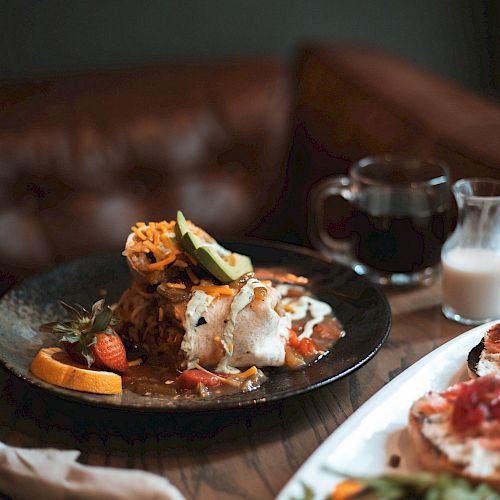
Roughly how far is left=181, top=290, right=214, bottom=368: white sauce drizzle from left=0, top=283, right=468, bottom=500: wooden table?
0.14m

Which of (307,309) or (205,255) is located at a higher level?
(205,255)

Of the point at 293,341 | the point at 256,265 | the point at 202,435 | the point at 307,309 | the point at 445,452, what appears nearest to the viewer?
the point at 445,452

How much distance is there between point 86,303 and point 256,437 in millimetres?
595

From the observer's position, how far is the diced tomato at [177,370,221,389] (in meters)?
1.36

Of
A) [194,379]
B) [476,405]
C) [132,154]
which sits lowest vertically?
[132,154]

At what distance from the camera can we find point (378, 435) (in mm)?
1175

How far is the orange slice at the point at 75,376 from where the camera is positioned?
1293 millimetres

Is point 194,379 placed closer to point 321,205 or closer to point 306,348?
point 306,348

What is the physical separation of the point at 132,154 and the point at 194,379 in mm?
1609

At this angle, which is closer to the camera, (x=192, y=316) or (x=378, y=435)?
(x=378, y=435)

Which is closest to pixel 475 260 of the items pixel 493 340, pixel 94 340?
pixel 493 340

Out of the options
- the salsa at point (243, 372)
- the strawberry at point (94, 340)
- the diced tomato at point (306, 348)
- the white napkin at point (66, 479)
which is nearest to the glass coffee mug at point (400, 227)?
the salsa at point (243, 372)

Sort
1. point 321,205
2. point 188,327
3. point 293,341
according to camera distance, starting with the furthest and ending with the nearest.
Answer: point 321,205
point 293,341
point 188,327

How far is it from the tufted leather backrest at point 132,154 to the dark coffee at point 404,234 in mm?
1124
